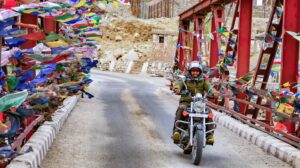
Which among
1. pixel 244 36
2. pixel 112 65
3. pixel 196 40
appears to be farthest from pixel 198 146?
pixel 112 65

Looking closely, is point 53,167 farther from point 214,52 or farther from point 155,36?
point 155,36

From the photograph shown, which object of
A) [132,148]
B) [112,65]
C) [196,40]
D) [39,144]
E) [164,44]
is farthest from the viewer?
[112,65]

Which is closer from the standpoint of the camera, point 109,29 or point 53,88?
point 53,88

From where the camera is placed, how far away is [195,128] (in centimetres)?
841

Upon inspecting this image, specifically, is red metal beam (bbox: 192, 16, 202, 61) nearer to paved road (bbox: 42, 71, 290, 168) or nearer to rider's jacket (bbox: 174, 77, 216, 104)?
paved road (bbox: 42, 71, 290, 168)

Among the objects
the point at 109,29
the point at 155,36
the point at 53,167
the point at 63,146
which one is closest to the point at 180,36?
the point at 63,146

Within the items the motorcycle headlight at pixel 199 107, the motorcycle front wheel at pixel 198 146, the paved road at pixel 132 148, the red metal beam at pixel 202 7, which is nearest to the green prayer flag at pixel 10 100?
the paved road at pixel 132 148

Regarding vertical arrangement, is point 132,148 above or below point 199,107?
below

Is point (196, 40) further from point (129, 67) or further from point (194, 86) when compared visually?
point (129, 67)

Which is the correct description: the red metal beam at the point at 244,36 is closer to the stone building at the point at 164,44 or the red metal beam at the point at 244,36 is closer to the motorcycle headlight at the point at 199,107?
the motorcycle headlight at the point at 199,107

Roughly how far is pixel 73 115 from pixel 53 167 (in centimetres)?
694

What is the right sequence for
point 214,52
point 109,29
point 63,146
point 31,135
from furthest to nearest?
point 109,29, point 214,52, point 63,146, point 31,135

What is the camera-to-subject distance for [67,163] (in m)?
7.98

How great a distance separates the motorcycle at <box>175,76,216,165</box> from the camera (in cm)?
798
